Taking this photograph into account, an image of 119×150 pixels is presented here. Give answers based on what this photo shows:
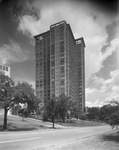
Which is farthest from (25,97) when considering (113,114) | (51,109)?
(113,114)

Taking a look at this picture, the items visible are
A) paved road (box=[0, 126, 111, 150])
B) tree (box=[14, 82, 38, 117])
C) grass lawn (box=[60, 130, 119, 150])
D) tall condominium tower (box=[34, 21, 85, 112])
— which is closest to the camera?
grass lawn (box=[60, 130, 119, 150])

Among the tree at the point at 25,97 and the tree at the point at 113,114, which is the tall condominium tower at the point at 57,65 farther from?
the tree at the point at 113,114

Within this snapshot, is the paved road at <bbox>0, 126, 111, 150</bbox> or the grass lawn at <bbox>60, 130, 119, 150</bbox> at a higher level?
the grass lawn at <bbox>60, 130, 119, 150</bbox>

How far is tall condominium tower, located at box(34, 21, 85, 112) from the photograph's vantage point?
112787mm

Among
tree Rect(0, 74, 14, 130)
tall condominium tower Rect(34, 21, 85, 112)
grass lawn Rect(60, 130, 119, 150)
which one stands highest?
tall condominium tower Rect(34, 21, 85, 112)

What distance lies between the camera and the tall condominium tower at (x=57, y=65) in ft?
370

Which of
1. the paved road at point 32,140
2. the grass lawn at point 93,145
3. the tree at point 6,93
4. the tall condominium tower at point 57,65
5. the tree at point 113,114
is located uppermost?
the tall condominium tower at point 57,65

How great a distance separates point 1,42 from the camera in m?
11.0

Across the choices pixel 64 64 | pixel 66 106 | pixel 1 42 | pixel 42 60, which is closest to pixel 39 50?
pixel 42 60

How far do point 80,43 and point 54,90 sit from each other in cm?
5996

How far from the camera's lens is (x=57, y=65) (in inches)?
4621

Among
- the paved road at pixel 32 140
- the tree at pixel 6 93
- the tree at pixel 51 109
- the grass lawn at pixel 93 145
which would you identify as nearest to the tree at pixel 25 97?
the tree at pixel 6 93

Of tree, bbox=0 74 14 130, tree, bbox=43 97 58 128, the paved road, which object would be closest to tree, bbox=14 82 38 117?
tree, bbox=0 74 14 130

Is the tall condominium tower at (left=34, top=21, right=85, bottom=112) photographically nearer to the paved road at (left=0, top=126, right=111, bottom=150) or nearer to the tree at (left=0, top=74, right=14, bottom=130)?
the tree at (left=0, top=74, right=14, bottom=130)
